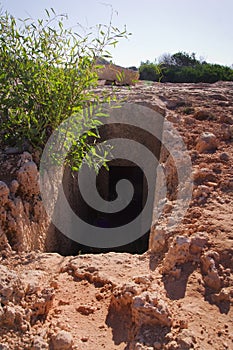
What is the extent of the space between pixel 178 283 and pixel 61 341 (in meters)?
0.69

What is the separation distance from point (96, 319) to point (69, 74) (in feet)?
5.68

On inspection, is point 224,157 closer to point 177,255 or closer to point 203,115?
point 203,115

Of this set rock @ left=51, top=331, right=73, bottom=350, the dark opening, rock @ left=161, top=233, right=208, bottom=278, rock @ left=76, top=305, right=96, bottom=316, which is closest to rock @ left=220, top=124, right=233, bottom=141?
the dark opening

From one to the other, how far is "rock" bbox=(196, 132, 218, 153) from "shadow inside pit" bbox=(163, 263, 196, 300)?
51.2 inches

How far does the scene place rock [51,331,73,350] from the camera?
4.85 ft

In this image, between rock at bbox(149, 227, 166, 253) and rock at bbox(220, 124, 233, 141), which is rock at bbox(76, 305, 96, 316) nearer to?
rock at bbox(149, 227, 166, 253)

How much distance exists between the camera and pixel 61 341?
1483 mm

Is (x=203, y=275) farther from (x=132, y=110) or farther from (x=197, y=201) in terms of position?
(x=132, y=110)

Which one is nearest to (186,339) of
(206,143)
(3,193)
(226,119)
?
(3,193)

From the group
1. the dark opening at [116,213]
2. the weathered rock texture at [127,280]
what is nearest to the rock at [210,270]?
the weathered rock texture at [127,280]

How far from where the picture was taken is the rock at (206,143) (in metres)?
3.01

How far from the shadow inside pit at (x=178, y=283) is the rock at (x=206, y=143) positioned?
4.26ft

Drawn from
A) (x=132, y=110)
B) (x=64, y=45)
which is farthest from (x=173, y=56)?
(x=64, y=45)

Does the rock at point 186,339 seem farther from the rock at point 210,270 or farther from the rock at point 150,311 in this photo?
the rock at point 210,270
